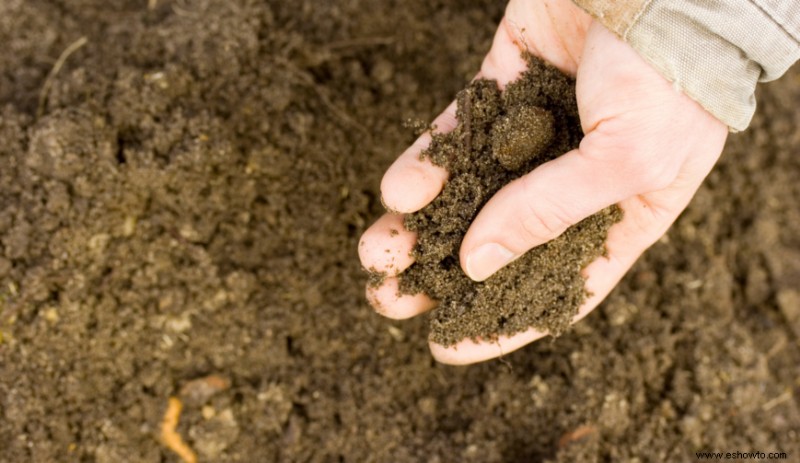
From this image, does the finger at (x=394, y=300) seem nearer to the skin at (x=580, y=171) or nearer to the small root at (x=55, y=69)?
the skin at (x=580, y=171)

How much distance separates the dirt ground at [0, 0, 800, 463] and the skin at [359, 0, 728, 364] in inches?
17.2

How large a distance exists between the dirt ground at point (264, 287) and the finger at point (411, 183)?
61 cm

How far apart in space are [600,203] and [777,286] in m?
1.46

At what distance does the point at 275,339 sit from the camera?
2504mm

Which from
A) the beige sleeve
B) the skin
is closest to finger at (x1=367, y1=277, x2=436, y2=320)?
the skin

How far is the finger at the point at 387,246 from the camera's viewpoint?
2.03 m

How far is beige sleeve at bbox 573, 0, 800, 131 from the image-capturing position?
5.90 feet

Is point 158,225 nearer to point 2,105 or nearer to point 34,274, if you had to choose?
point 34,274

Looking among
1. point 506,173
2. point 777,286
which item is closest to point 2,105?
point 506,173

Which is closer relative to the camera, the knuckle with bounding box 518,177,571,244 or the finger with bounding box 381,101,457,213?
the knuckle with bounding box 518,177,571,244

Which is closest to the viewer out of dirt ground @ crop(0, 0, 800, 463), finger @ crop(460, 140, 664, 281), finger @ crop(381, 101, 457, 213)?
finger @ crop(460, 140, 664, 281)

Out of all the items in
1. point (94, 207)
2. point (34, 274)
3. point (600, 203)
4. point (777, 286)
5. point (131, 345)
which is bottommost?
point (131, 345)

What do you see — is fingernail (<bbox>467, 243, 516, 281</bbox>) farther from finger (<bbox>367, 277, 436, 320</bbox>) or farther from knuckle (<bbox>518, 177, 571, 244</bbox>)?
finger (<bbox>367, 277, 436, 320</bbox>)

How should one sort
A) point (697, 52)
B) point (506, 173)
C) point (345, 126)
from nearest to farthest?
point (697, 52) < point (506, 173) < point (345, 126)
